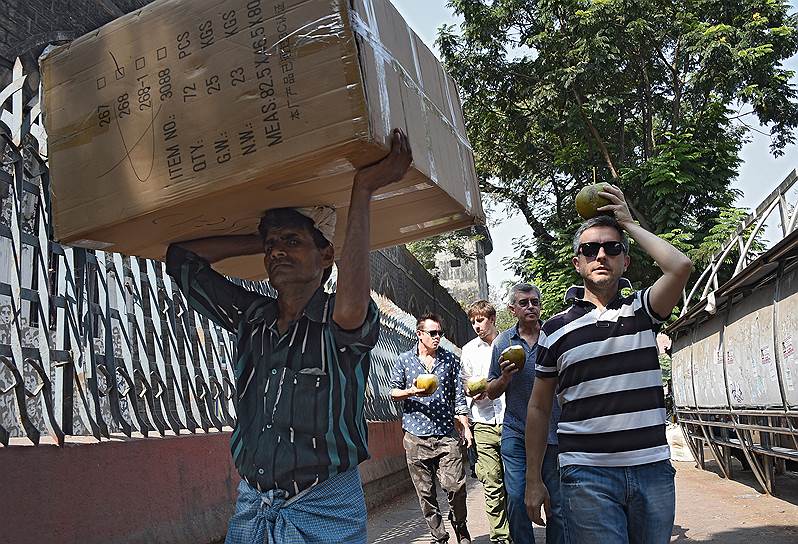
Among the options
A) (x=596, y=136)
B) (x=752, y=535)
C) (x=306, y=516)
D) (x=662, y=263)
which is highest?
(x=596, y=136)

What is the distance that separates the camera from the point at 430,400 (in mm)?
7340

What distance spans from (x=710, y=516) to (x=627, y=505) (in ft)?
19.1

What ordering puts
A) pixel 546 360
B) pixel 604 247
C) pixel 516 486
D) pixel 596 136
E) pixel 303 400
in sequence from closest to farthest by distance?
pixel 303 400 < pixel 604 247 < pixel 546 360 < pixel 516 486 < pixel 596 136

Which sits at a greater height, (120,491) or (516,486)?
(120,491)

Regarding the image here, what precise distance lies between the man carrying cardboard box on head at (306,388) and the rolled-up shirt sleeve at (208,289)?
0.56 feet

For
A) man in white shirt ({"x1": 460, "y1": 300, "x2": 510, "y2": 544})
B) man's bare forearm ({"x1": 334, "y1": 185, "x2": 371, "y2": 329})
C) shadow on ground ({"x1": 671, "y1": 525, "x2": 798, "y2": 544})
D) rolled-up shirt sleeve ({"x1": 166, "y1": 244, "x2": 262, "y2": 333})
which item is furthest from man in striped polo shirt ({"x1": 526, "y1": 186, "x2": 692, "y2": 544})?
shadow on ground ({"x1": 671, "y1": 525, "x2": 798, "y2": 544})

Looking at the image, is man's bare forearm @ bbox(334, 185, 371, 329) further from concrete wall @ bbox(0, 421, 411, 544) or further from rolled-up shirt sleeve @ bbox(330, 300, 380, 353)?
concrete wall @ bbox(0, 421, 411, 544)

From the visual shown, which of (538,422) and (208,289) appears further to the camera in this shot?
(538,422)

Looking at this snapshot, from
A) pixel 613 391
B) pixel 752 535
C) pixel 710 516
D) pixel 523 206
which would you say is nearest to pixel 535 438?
pixel 613 391

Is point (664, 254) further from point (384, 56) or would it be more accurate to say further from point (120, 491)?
point (120, 491)

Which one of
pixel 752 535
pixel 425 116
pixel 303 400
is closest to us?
pixel 303 400

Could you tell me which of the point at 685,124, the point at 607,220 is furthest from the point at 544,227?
the point at 607,220

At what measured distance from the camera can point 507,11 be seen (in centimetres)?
2156

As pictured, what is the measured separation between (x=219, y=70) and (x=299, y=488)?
125cm
